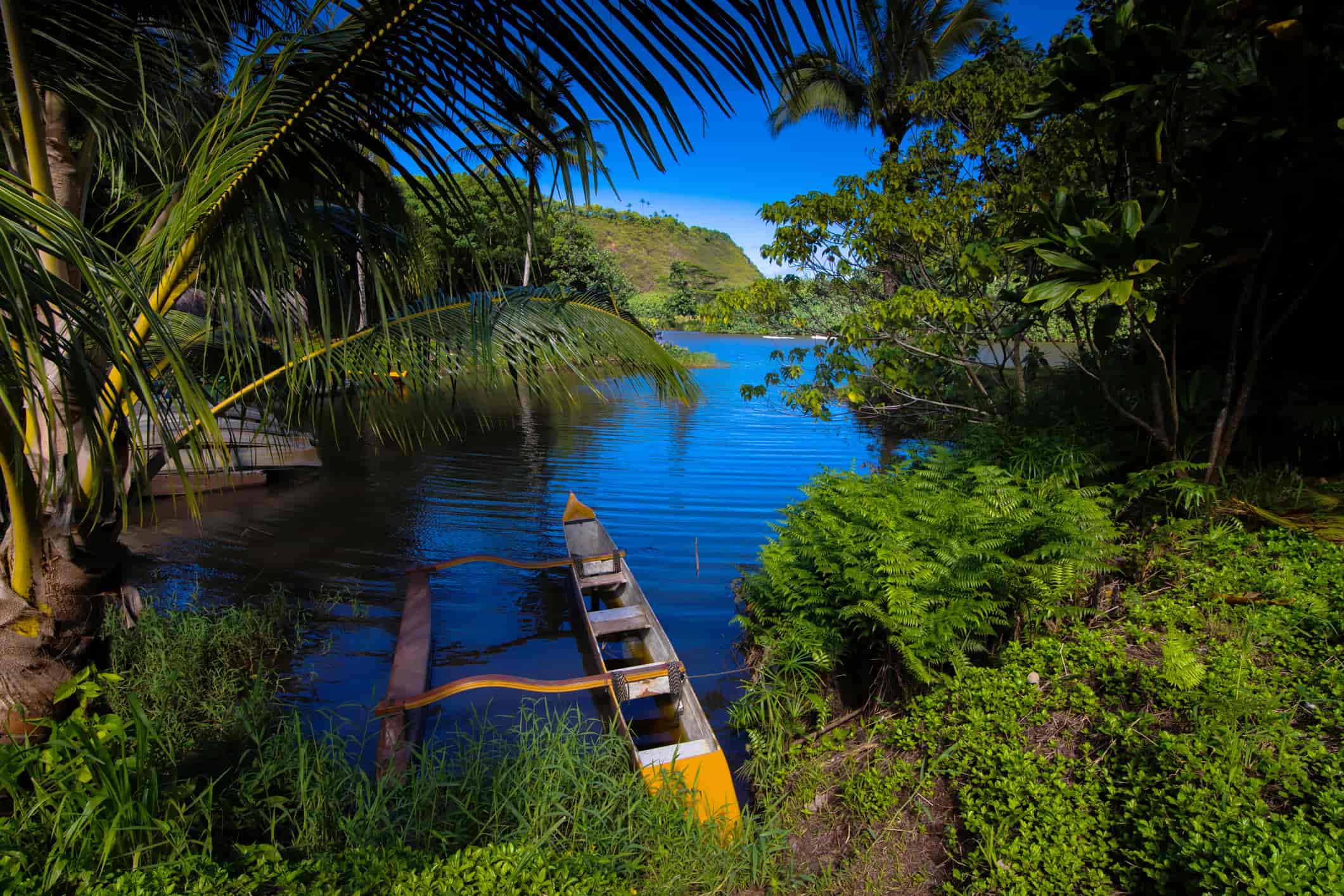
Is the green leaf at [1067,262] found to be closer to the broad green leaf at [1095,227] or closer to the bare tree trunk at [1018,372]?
the broad green leaf at [1095,227]

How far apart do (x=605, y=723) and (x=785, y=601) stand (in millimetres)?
1616

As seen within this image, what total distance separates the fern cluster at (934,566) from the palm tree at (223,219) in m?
1.62

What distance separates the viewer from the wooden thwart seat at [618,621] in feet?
19.1

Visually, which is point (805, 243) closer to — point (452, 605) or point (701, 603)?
point (701, 603)

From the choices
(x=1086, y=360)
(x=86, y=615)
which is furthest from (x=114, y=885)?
(x=1086, y=360)

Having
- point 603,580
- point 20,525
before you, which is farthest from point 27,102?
point 603,580

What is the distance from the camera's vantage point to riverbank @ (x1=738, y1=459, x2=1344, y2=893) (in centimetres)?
278

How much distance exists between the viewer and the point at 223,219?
9.91ft

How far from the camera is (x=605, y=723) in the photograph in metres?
5.24

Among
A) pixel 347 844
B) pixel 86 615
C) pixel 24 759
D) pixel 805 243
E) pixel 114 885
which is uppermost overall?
pixel 805 243

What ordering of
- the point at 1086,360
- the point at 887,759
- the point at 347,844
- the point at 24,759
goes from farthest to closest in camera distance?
the point at 1086,360, the point at 887,759, the point at 347,844, the point at 24,759

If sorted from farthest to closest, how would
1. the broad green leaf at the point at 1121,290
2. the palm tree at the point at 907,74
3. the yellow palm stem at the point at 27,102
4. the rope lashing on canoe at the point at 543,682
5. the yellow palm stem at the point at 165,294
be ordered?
the palm tree at the point at 907,74 → the rope lashing on canoe at the point at 543,682 → the broad green leaf at the point at 1121,290 → the yellow palm stem at the point at 165,294 → the yellow palm stem at the point at 27,102

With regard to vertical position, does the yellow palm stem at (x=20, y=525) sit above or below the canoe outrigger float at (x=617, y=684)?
above

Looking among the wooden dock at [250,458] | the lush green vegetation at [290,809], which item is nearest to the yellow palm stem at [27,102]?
the lush green vegetation at [290,809]
